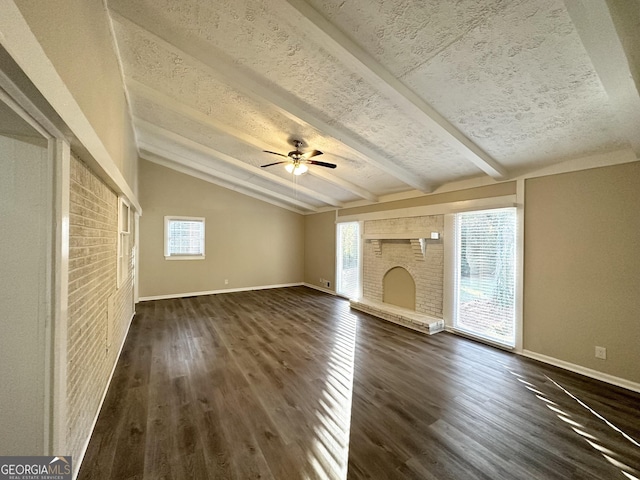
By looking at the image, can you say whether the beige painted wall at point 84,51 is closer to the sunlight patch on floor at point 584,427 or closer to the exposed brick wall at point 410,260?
the sunlight patch on floor at point 584,427

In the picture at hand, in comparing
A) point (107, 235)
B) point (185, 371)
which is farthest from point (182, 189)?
point (185, 371)

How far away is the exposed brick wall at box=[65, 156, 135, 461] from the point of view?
1.45 metres

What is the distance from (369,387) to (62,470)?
2.21 metres

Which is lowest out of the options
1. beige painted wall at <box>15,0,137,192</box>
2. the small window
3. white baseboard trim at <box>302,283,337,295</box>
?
white baseboard trim at <box>302,283,337,295</box>

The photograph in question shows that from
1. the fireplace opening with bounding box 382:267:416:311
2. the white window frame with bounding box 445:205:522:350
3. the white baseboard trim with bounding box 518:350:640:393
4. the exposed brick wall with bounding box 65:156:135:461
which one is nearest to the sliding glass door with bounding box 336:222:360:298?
the fireplace opening with bounding box 382:267:416:311

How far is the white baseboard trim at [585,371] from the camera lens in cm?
249

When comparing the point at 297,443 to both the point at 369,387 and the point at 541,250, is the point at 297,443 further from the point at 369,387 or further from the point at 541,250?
the point at 541,250

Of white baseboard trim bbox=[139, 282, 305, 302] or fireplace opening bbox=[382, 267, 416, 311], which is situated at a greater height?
fireplace opening bbox=[382, 267, 416, 311]

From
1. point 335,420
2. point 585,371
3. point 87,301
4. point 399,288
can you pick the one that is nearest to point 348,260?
point 399,288

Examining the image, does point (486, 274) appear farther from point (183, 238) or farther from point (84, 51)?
point (183, 238)

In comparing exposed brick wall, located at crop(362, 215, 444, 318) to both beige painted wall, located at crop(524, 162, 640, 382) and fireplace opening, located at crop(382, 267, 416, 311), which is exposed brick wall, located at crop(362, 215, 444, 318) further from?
beige painted wall, located at crop(524, 162, 640, 382)

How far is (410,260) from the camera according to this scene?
475cm

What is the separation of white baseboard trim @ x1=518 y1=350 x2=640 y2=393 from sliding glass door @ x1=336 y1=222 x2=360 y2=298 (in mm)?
3379

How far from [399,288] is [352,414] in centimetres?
324
